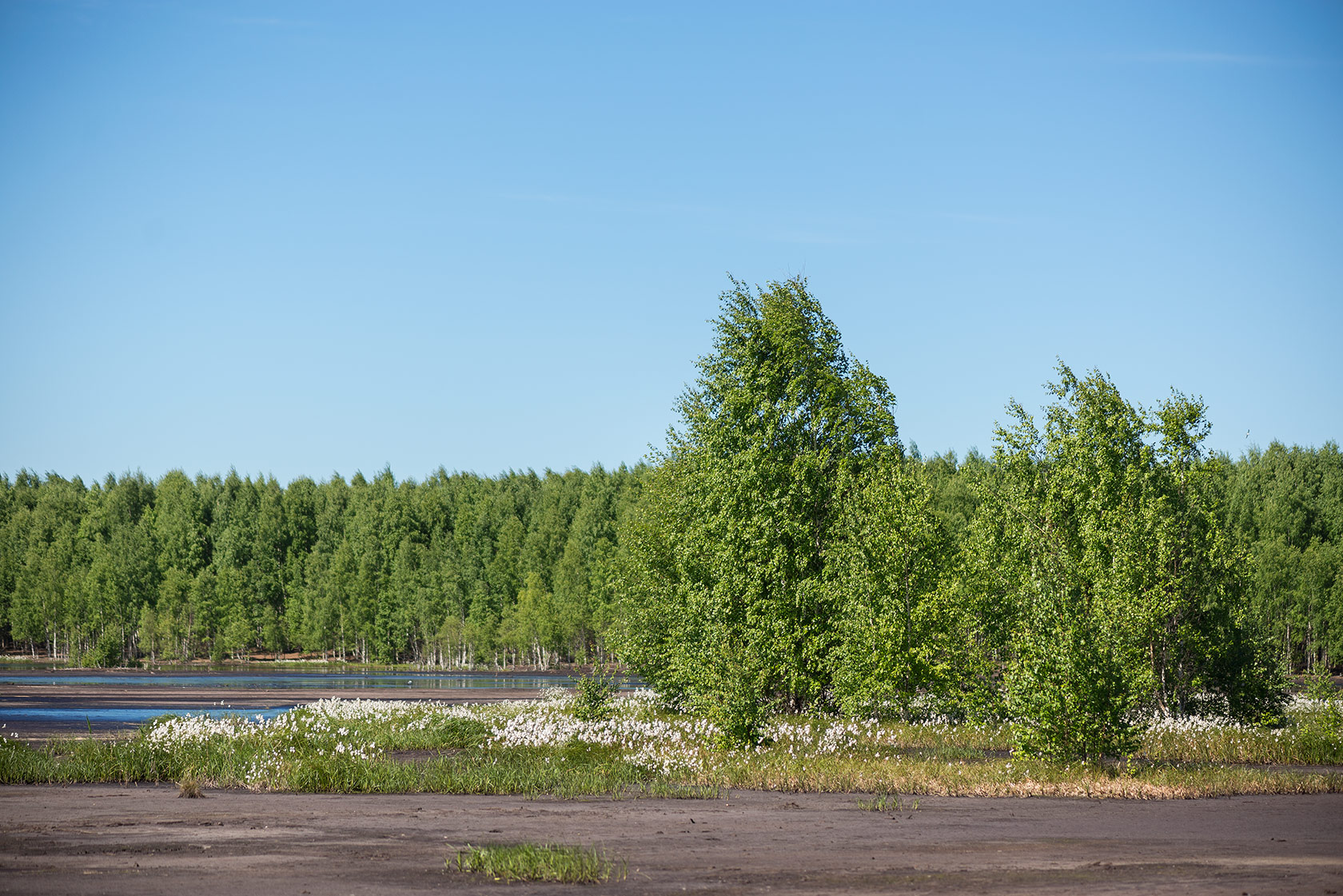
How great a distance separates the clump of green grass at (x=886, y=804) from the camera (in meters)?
23.6

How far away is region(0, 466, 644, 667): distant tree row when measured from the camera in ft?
433

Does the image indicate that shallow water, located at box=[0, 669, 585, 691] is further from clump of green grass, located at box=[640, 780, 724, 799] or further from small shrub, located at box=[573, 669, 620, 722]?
clump of green grass, located at box=[640, 780, 724, 799]

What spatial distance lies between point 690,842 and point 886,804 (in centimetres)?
655

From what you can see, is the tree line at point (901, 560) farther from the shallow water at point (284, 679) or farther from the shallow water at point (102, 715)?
the shallow water at point (284, 679)

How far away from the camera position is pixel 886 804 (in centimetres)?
2422

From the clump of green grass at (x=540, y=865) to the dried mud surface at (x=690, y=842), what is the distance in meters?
0.30

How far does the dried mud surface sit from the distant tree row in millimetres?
84538

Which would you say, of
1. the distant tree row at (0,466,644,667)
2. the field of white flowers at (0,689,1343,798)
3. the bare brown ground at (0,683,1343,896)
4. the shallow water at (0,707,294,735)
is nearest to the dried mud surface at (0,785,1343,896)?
the bare brown ground at (0,683,1343,896)

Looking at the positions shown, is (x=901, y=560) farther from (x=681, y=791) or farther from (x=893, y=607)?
(x=681, y=791)

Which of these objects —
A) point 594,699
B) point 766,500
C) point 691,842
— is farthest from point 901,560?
point 691,842

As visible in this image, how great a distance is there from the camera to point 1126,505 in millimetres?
40594

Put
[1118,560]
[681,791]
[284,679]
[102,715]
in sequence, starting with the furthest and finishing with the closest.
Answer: [284,679], [102,715], [1118,560], [681,791]

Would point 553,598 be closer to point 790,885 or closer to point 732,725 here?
point 732,725

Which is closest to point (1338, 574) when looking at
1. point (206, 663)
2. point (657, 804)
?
point (657, 804)
